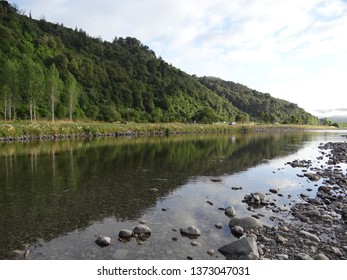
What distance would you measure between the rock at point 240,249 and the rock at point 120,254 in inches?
143

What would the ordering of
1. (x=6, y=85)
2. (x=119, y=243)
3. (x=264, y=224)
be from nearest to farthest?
(x=119, y=243) < (x=264, y=224) < (x=6, y=85)

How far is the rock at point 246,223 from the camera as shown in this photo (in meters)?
12.9

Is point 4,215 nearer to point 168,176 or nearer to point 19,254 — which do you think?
point 19,254

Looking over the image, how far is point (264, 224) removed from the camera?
44.3 feet

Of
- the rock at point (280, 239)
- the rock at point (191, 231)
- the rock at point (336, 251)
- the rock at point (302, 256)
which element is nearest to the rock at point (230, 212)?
the rock at point (191, 231)

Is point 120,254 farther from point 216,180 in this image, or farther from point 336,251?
point 216,180

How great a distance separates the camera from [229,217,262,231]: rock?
12.9m

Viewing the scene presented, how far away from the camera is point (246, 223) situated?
1309 cm

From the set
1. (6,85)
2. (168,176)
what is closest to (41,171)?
(168,176)

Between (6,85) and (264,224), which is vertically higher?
(6,85)

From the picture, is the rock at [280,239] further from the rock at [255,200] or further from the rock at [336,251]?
the rock at [255,200]

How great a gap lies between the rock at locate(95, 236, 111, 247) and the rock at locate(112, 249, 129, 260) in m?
0.78

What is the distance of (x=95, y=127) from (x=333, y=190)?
67.6 metres

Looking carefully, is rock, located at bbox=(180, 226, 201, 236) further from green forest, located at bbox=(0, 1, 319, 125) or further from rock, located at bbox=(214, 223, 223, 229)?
green forest, located at bbox=(0, 1, 319, 125)
